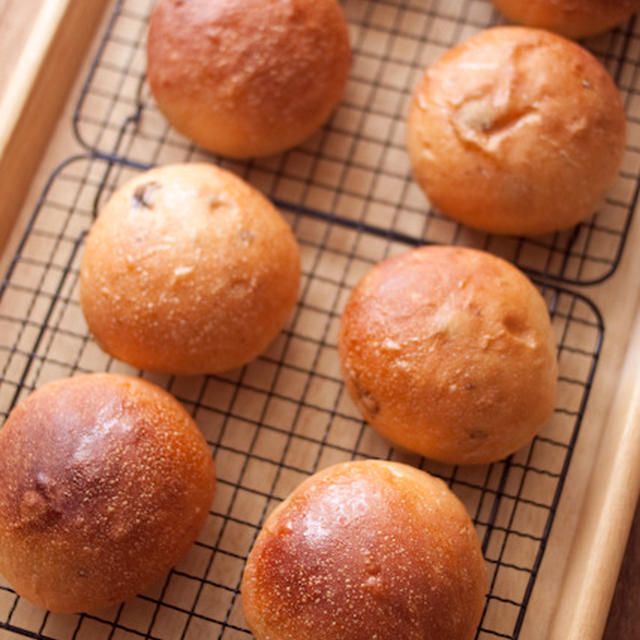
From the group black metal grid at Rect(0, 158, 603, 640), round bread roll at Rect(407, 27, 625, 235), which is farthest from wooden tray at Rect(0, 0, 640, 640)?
round bread roll at Rect(407, 27, 625, 235)

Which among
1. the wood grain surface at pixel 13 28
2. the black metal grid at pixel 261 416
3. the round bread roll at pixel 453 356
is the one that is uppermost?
the wood grain surface at pixel 13 28

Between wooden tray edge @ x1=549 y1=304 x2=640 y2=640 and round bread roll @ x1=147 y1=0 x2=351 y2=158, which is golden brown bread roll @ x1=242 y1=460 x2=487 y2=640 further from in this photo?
round bread roll @ x1=147 y1=0 x2=351 y2=158

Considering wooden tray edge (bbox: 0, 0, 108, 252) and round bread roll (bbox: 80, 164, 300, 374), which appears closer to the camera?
round bread roll (bbox: 80, 164, 300, 374)

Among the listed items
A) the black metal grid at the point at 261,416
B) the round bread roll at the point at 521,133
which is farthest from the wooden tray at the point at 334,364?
the round bread roll at the point at 521,133

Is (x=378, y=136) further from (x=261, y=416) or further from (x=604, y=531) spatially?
(x=604, y=531)

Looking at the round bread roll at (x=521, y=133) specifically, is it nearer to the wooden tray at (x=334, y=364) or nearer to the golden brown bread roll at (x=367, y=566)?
the wooden tray at (x=334, y=364)
